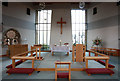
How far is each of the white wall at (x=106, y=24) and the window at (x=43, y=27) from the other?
5.38 meters

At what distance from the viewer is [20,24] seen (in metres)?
7.82

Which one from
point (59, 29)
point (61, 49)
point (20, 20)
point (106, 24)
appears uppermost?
point (20, 20)

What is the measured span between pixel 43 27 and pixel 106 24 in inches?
284

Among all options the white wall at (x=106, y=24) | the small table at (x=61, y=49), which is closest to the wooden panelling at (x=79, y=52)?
the small table at (x=61, y=49)

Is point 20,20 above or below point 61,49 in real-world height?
above

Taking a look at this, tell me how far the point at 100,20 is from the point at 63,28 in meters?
4.00

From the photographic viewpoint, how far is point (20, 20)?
25.7ft

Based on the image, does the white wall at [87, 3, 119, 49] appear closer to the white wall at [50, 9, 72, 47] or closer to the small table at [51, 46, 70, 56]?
the white wall at [50, 9, 72, 47]

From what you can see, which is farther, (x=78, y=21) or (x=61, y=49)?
(x=78, y=21)

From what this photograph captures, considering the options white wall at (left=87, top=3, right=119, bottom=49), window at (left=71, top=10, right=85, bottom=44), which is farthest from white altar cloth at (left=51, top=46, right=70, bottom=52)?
window at (left=71, top=10, right=85, bottom=44)

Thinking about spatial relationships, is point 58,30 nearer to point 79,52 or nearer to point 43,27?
point 43,27

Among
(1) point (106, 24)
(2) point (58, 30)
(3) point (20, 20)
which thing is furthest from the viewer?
(2) point (58, 30)

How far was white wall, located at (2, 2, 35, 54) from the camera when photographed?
6580 mm

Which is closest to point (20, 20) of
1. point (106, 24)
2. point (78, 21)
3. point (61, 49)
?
point (61, 49)
